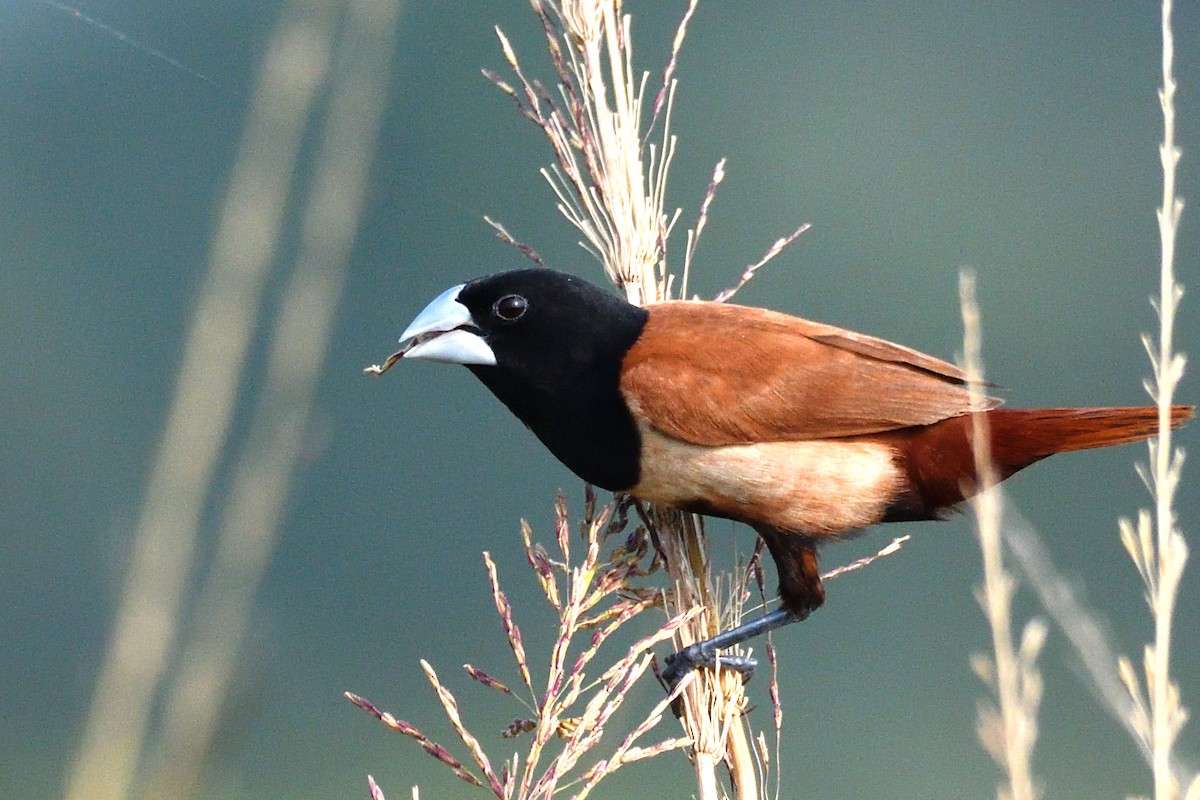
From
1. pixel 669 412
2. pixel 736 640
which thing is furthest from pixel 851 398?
pixel 736 640

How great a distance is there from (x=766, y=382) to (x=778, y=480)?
0.57ft

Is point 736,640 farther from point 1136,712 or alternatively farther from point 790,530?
point 1136,712

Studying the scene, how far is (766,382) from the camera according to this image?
2.20m

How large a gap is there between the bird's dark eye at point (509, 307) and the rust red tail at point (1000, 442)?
717 millimetres

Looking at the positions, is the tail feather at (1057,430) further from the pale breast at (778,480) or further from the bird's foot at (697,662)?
the bird's foot at (697,662)

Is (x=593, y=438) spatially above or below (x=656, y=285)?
below

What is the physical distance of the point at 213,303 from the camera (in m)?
0.85

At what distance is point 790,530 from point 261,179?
1.46m

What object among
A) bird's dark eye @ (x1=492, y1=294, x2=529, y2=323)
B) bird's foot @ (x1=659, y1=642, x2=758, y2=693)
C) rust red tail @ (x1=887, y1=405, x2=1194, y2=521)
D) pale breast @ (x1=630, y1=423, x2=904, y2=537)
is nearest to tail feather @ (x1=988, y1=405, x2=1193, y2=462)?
rust red tail @ (x1=887, y1=405, x2=1194, y2=521)

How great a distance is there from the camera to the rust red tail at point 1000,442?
2113 millimetres

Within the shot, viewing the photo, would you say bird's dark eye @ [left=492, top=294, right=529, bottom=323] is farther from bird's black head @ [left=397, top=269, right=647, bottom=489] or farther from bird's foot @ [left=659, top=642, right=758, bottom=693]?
bird's foot @ [left=659, top=642, right=758, bottom=693]

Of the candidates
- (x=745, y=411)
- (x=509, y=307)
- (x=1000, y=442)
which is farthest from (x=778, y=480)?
(x=509, y=307)

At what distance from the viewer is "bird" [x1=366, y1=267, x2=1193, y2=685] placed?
2.16 metres

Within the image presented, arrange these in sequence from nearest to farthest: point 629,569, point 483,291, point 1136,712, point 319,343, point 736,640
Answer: point 1136,712, point 319,343, point 629,569, point 736,640, point 483,291
